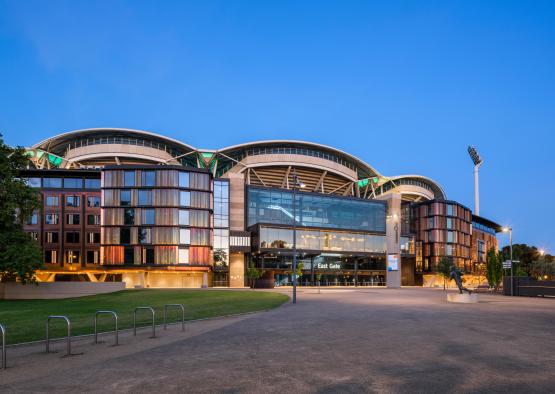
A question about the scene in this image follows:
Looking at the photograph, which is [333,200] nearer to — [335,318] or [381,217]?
[381,217]

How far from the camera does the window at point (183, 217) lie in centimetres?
6214

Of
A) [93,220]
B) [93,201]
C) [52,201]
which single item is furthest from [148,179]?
[52,201]

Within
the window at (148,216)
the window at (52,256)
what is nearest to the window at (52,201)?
the window at (52,256)

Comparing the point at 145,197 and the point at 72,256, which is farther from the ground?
the point at 145,197

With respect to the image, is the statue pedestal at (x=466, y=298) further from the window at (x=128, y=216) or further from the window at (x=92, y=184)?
the window at (x=92, y=184)

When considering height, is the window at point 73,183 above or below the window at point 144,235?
above

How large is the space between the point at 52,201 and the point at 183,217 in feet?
87.9

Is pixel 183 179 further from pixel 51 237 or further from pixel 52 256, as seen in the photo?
pixel 52 256

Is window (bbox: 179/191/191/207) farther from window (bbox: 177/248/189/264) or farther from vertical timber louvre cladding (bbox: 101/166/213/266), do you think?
window (bbox: 177/248/189/264)

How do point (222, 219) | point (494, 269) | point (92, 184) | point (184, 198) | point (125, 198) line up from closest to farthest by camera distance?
point (494, 269) → point (125, 198) → point (184, 198) → point (222, 219) → point (92, 184)

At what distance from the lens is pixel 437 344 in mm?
12039

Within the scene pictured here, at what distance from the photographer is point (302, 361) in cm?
980

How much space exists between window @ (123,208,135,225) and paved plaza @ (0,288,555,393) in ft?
161

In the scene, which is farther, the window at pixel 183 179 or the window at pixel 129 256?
the window at pixel 183 179
